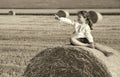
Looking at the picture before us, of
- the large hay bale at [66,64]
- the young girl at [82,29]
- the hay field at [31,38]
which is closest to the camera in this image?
the large hay bale at [66,64]

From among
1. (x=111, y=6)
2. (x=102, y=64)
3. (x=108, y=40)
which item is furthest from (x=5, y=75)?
(x=111, y=6)

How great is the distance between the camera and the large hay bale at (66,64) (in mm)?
4961

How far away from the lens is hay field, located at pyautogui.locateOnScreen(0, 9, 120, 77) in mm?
6809

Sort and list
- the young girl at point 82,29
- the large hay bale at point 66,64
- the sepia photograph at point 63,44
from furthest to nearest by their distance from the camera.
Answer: the young girl at point 82,29
the sepia photograph at point 63,44
the large hay bale at point 66,64

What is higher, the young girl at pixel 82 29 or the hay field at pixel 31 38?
the young girl at pixel 82 29

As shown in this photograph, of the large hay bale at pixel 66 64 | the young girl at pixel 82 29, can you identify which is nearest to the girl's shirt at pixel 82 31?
the young girl at pixel 82 29

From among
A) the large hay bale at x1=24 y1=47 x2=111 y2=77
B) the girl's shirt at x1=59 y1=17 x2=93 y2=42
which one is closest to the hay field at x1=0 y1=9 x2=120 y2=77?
the girl's shirt at x1=59 y1=17 x2=93 y2=42

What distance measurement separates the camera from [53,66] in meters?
5.24

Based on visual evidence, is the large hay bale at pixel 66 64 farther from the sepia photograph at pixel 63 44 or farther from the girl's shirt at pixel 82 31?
the girl's shirt at pixel 82 31

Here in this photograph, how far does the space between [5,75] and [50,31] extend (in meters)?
3.23

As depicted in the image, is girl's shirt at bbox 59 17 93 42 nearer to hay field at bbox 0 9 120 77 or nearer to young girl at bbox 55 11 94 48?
young girl at bbox 55 11 94 48

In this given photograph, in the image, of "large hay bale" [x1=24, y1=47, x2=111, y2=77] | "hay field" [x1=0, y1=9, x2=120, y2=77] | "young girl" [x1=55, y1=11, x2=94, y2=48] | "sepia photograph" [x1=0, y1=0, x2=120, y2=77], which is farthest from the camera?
"hay field" [x1=0, y1=9, x2=120, y2=77]

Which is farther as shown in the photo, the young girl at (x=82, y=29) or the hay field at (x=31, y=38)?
the hay field at (x=31, y=38)

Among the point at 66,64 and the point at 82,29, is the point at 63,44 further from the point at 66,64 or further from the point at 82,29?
the point at 66,64
